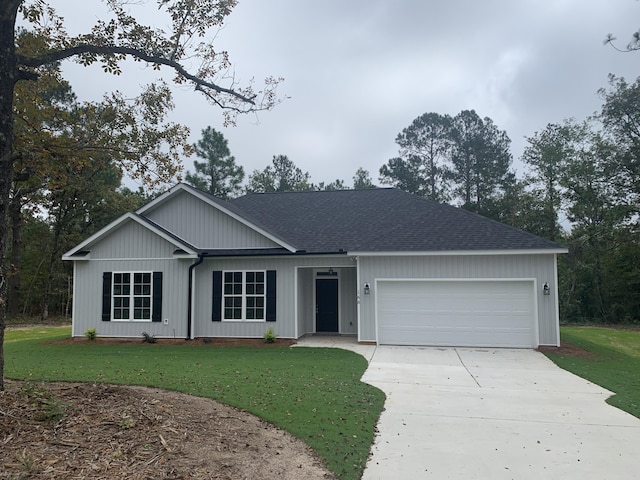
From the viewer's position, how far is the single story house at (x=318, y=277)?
12.8 m

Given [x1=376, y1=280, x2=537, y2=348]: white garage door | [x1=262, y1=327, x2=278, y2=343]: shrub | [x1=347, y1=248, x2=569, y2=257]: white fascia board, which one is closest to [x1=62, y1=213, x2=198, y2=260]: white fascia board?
[x1=262, y1=327, x2=278, y2=343]: shrub

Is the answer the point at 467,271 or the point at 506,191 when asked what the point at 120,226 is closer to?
the point at 467,271

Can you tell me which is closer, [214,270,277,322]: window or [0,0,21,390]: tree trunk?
[0,0,21,390]: tree trunk

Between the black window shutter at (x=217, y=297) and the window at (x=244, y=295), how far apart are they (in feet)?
0.48

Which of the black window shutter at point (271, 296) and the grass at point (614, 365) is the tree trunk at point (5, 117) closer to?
the black window shutter at point (271, 296)

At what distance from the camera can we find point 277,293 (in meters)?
14.0

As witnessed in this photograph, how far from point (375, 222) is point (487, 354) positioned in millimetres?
5826

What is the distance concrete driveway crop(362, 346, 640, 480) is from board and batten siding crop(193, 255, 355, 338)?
16.1 ft

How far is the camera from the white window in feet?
46.7

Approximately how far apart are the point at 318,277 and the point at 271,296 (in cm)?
226

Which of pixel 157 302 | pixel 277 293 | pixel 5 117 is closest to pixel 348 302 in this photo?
pixel 277 293

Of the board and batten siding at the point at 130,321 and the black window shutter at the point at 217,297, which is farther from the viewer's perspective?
the black window shutter at the point at 217,297

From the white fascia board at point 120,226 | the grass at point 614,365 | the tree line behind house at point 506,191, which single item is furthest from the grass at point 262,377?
the tree line behind house at point 506,191

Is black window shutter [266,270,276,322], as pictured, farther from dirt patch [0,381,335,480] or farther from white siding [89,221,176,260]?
→ dirt patch [0,381,335,480]
